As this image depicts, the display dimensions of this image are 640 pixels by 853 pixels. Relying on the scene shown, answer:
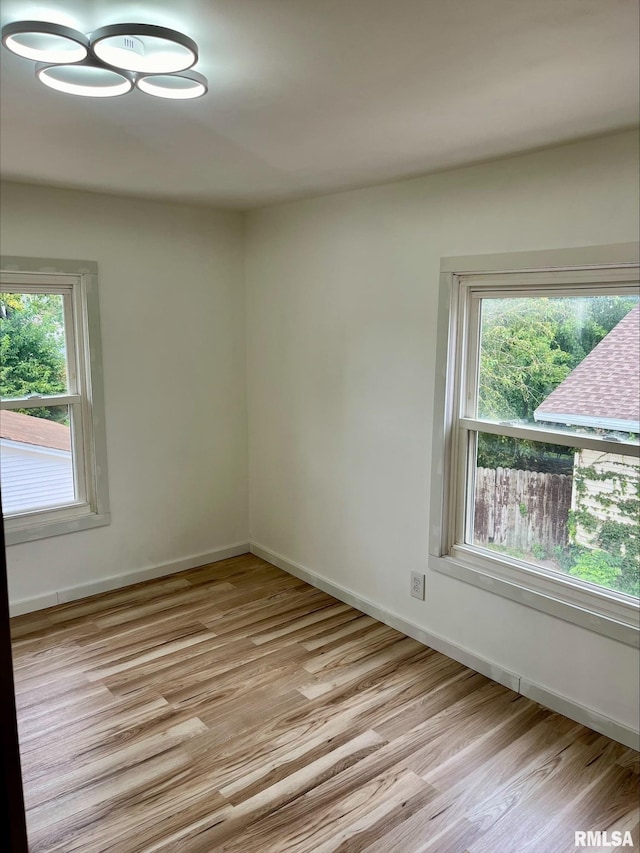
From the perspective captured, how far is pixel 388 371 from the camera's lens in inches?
129

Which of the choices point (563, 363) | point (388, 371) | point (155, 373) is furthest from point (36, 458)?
point (563, 363)

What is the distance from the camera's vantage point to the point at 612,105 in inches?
76.9

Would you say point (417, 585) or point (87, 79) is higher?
point (87, 79)

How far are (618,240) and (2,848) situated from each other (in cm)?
243

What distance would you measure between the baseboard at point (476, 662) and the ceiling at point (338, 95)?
2.22m

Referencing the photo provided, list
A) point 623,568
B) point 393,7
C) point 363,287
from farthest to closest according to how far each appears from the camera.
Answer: point 363,287 < point 623,568 < point 393,7

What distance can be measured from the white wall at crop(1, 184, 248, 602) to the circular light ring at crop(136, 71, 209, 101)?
183cm

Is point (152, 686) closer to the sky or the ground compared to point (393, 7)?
Result: closer to the ground

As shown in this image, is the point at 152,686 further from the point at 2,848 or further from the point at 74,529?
the point at 2,848

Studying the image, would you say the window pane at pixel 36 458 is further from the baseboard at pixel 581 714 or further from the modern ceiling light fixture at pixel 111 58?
the baseboard at pixel 581 714

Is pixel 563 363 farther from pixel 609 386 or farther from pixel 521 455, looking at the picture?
pixel 521 455

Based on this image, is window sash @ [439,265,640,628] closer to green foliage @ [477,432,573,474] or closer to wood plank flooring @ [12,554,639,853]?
green foliage @ [477,432,573,474]

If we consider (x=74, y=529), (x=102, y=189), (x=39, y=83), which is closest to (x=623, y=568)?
(x=39, y=83)

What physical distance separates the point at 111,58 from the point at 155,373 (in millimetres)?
2388
